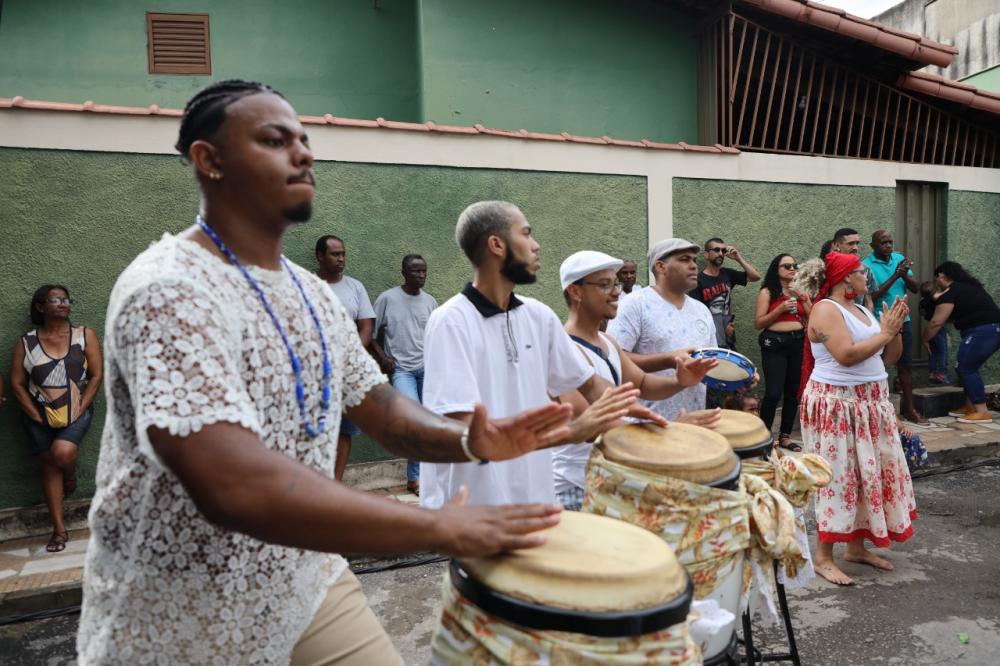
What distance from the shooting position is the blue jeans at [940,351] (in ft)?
29.7

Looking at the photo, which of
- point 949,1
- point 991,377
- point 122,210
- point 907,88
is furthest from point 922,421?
point 949,1

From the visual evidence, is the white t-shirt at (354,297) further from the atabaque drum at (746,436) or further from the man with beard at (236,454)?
the man with beard at (236,454)

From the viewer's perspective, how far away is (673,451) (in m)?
2.21

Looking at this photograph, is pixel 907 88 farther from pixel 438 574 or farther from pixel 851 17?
pixel 438 574

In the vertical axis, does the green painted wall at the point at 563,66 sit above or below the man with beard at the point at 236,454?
above

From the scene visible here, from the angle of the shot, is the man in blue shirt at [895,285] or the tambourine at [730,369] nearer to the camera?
the tambourine at [730,369]

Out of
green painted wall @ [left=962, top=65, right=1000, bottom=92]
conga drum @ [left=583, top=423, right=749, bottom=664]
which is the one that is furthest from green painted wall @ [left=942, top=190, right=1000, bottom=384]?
conga drum @ [left=583, top=423, right=749, bottom=664]

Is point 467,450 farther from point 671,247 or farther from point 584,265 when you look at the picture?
point 671,247

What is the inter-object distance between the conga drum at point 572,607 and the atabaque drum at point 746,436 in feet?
3.87

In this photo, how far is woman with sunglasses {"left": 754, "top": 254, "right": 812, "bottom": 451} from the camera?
734 centimetres

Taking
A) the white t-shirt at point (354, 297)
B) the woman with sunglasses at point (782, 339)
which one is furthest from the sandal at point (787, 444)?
the white t-shirt at point (354, 297)

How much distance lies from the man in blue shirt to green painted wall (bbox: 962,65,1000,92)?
26.7 feet

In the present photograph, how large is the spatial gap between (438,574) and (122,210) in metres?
3.52

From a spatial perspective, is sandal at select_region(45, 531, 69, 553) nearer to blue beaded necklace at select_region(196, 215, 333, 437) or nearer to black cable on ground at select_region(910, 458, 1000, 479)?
blue beaded necklace at select_region(196, 215, 333, 437)
